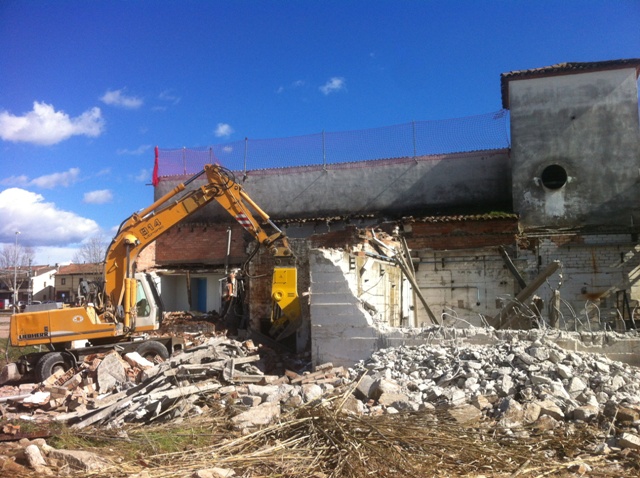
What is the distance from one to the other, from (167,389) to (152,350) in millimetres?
3748

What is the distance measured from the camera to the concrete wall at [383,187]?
1889 cm

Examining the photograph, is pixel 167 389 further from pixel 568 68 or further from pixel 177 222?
pixel 568 68

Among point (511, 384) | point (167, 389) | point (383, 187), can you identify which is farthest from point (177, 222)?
point (383, 187)

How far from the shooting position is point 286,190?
2084 cm

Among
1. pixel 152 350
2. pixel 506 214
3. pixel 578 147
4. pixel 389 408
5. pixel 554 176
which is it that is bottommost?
pixel 389 408

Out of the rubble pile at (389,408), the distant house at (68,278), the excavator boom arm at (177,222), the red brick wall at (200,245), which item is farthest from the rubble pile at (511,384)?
the distant house at (68,278)

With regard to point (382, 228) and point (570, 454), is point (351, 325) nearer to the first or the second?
point (570, 454)

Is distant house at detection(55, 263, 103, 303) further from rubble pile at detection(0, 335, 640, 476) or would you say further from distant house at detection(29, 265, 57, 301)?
rubble pile at detection(0, 335, 640, 476)

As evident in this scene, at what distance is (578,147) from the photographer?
17.3m

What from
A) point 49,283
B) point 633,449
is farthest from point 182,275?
point 49,283

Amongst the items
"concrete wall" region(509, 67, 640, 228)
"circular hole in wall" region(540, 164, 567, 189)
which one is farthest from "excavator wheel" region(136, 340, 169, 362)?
"circular hole in wall" region(540, 164, 567, 189)

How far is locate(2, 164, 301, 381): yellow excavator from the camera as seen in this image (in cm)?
1085

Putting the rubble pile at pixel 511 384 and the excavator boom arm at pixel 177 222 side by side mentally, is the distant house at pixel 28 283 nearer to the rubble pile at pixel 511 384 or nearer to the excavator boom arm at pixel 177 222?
the excavator boom arm at pixel 177 222

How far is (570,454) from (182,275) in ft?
59.0
